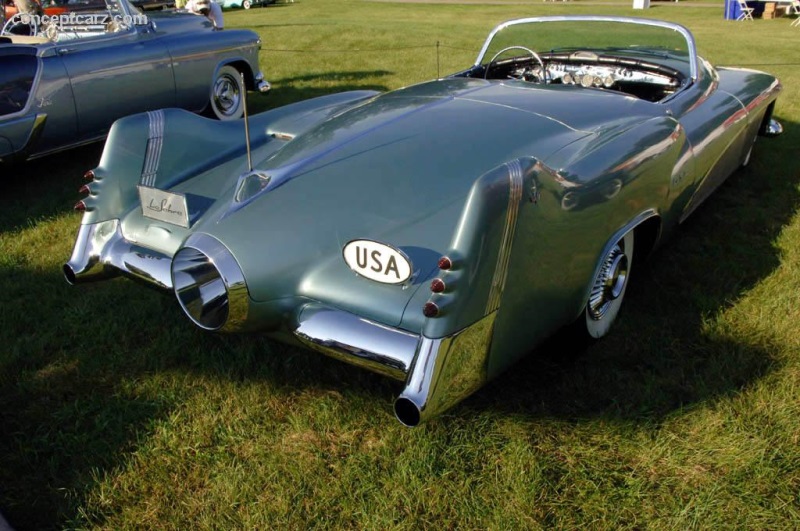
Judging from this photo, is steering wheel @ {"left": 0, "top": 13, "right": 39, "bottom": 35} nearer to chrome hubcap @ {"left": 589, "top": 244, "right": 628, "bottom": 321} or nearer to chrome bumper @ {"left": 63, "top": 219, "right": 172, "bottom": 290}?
chrome bumper @ {"left": 63, "top": 219, "right": 172, "bottom": 290}

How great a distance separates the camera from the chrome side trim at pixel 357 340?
6.23 ft

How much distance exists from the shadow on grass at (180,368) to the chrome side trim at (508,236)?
0.61 metres

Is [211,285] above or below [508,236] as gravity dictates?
below

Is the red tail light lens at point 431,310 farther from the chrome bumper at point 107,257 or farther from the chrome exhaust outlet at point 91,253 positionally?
the chrome exhaust outlet at point 91,253

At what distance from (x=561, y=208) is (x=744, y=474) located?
0.96 metres

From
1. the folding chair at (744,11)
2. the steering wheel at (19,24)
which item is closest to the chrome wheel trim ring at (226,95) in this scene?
the steering wheel at (19,24)

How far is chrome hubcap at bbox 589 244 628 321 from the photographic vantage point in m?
2.50

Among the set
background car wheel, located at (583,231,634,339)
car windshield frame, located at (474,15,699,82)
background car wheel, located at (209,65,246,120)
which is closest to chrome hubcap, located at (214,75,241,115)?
background car wheel, located at (209,65,246,120)

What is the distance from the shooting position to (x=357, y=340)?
6.45ft

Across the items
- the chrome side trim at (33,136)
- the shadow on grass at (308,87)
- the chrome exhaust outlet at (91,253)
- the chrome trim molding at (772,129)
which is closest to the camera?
the chrome exhaust outlet at (91,253)

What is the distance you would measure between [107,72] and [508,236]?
4260 mm
